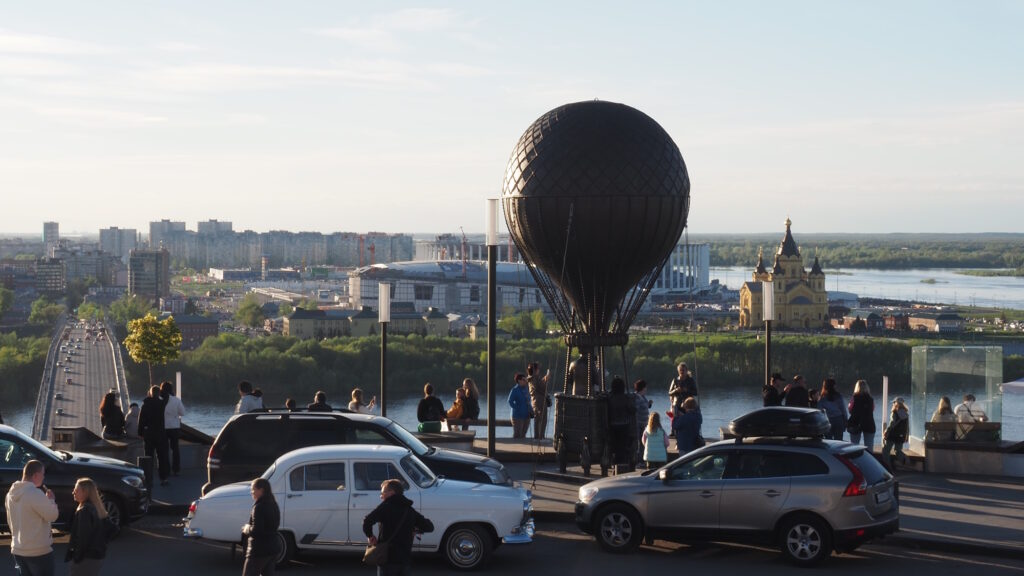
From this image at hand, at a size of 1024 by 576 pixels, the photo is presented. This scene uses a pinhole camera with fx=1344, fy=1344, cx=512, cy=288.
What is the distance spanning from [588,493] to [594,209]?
21.2 ft

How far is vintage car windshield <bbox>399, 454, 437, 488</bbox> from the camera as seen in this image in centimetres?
1220

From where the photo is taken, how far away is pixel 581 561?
12.8 metres

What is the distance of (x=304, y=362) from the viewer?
302 feet

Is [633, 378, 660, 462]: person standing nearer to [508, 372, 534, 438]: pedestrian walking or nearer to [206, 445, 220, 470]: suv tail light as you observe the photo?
[508, 372, 534, 438]: pedestrian walking

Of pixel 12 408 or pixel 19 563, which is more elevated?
pixel 19 563

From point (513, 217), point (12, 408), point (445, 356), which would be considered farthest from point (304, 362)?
point (513, 217)

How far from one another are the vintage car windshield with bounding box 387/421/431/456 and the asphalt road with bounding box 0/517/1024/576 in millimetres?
1287

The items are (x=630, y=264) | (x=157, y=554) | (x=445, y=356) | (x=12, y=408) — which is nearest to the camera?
(x=157, y=554)

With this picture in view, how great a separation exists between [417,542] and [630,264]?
8.19 meters

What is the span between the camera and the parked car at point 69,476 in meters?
13.3

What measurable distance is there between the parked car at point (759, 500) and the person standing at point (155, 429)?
6.05 metres

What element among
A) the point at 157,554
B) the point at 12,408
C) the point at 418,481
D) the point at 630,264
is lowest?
the point at 12,408

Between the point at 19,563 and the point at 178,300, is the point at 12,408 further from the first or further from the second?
the point at 178,300

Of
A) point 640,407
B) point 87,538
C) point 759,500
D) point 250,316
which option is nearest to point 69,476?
point 87,538
